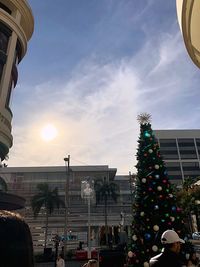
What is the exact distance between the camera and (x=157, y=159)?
995cm

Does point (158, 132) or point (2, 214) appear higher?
point (158, 132)

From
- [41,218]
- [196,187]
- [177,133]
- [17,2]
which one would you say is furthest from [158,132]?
[17,2]

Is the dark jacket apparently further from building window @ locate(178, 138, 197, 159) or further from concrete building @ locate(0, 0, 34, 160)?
building window @ locate(178, 138, 197, 159)

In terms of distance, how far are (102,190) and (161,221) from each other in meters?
46.2

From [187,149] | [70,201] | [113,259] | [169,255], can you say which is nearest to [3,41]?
[113,259]

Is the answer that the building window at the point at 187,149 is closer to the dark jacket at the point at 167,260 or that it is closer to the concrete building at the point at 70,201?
the concrete building at the point at 70,201

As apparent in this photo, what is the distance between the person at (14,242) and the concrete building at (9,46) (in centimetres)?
1961

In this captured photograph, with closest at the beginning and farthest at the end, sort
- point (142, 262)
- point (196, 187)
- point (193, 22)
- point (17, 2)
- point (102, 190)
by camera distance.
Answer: point (193, 22), point (142, 262), point (17, 2), point (196, 187), point (102, 190)

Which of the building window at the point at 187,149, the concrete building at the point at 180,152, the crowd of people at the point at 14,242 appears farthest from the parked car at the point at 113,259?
the building window at the point at 187,149

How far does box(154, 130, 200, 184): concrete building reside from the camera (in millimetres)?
77812

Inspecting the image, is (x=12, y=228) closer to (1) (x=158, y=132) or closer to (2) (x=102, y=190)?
(2) (x=102, y=190)

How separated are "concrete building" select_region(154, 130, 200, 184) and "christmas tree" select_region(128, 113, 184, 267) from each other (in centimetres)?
7014

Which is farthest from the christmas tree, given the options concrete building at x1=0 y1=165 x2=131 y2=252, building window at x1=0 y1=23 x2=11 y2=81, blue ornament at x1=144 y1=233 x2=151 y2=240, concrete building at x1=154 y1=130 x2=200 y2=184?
concrete building at x1=154 y1=130 x2=200 y2=184

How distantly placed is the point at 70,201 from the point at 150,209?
5638 centimetres
